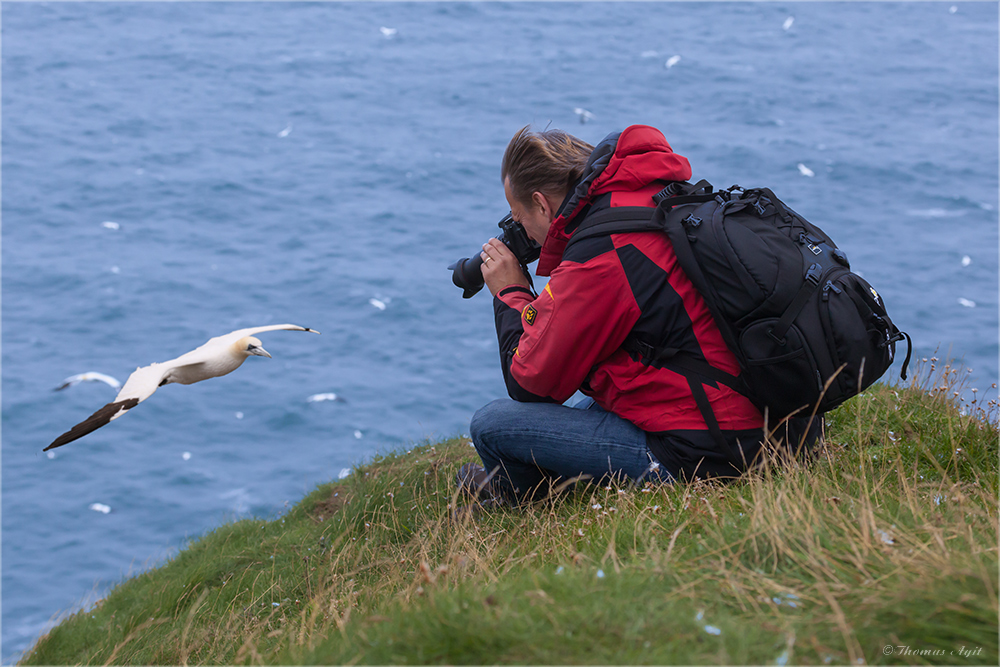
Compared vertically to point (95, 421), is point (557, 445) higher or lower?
lower

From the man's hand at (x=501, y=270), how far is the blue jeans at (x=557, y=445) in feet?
1.83

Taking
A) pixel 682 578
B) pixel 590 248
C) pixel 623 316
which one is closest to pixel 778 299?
pixel 623 316

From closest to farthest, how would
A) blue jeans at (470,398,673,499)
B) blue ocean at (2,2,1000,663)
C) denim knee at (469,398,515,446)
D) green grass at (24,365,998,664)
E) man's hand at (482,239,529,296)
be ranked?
green grass at (24,365,998,664) < blue jeans at (470,398,673,499) < denim knee at (469,398,515,446) < man's hand at (482,239,529,296) < blue ocean at (2,2,1000,663)

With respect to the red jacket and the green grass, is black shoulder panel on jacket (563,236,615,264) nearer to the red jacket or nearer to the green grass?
the red jacket

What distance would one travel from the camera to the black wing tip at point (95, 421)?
9.62 feet

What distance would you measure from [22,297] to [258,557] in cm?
2678

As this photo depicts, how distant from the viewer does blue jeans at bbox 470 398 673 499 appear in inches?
125

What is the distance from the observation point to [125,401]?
3.24 metres

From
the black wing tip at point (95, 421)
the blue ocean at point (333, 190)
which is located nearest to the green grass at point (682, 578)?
the black wing tip at point (95, 421)

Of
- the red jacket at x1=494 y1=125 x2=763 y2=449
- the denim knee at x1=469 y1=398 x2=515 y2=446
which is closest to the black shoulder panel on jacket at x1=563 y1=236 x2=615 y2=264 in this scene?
the red jacket at x1=494 y1=125 x2=763 y2=449

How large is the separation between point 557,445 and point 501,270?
87cm

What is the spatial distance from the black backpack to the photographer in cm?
11

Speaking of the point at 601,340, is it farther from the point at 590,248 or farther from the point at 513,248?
the point at 513,248

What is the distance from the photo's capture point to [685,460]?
3.06 meters
